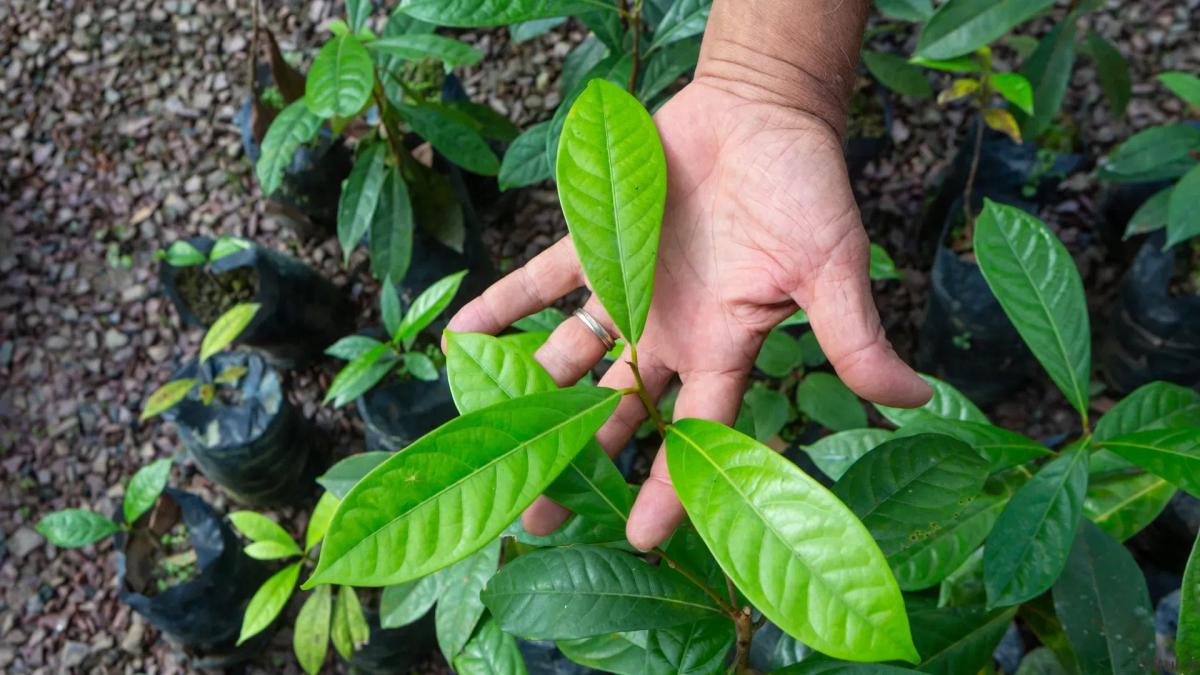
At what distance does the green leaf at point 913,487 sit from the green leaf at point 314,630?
3.76ft

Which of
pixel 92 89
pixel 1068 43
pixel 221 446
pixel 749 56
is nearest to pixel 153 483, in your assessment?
pixel 221 446

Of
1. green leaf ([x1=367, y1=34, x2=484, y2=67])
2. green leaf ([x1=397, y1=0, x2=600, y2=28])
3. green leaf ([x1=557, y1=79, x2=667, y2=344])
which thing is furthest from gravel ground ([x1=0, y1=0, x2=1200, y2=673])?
green leaf ([x1=557, y1=79, x2=667, y2=344])

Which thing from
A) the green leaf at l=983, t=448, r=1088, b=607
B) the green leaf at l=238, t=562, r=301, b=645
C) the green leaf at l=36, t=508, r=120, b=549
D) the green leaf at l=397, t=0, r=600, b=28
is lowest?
the green leaf at l=238, t=562, r=301, b=645

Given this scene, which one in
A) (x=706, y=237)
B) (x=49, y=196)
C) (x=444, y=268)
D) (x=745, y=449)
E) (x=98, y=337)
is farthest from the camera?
(x=49, y=196)

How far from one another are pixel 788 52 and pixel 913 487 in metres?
0.56

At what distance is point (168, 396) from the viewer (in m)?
1.82

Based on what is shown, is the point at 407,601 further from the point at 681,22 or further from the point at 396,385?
the point at 681,22

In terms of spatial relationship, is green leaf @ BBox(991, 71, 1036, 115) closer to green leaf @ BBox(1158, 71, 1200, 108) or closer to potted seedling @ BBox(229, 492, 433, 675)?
green leaf @ BBox(1158, 71, 1200, 108)

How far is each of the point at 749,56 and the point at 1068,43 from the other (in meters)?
1.04

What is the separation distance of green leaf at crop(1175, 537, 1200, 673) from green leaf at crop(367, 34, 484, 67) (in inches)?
47.0

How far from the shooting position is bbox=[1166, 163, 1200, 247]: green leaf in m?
1.44

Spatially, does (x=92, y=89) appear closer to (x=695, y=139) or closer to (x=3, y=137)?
(x=3, y=137)

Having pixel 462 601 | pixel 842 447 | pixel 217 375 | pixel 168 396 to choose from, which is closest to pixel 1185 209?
pixel 842 447

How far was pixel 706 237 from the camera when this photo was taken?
100 cm
